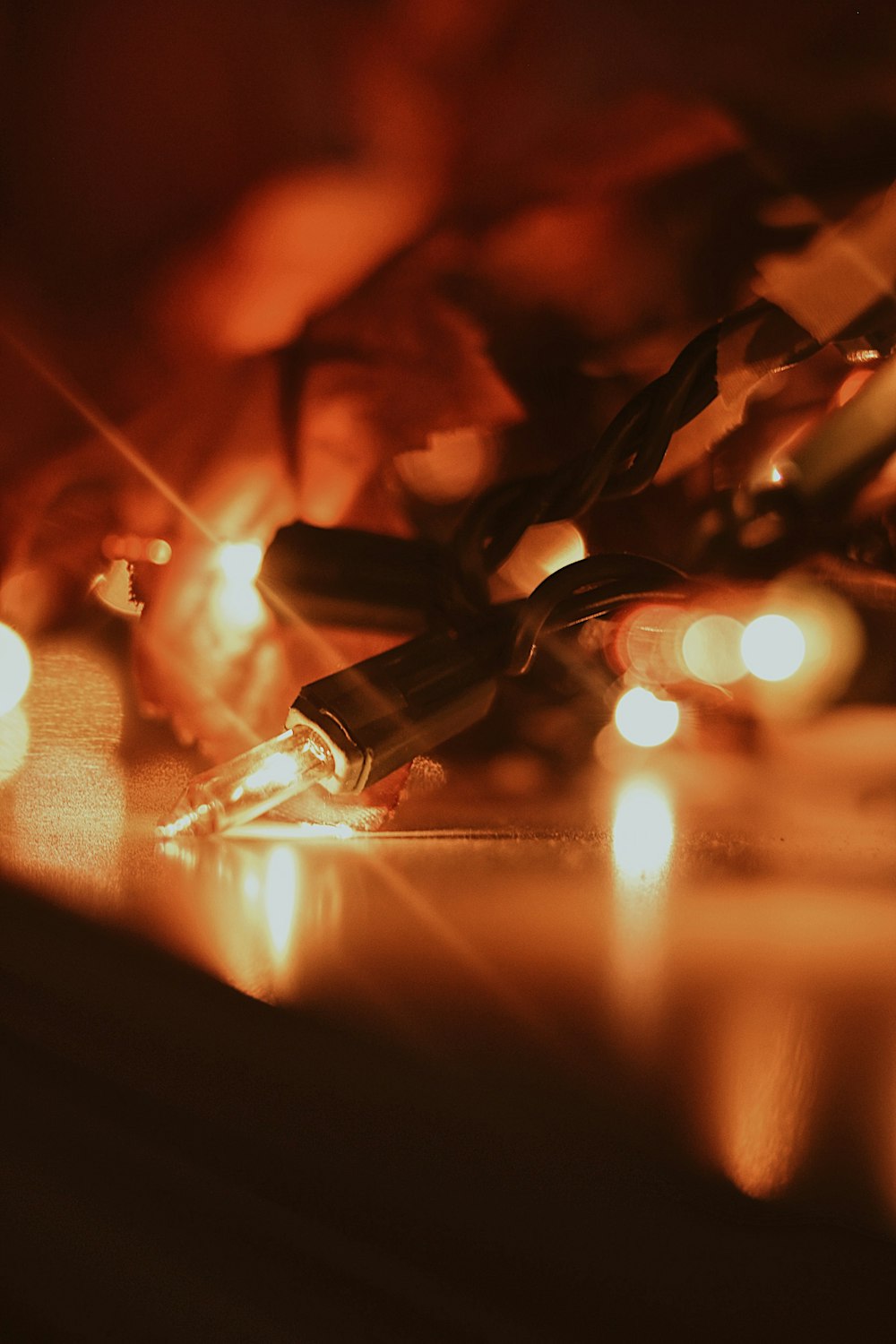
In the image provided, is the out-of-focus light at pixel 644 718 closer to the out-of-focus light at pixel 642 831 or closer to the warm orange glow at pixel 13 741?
the out-of-focus light at pixel 642 831

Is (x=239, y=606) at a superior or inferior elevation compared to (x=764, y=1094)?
superior

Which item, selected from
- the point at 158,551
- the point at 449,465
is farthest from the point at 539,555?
the point at 158,551

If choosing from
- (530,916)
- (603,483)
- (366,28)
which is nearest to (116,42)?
(366,28)

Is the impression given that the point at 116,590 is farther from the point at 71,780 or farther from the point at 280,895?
the point at 280,895

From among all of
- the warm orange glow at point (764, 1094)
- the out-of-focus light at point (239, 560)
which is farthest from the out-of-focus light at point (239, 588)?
the warm orange glow at point (764, 1094)

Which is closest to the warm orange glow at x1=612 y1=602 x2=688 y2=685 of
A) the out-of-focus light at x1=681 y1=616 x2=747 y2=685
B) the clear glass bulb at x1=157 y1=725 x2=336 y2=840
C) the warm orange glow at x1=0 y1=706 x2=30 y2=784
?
the out-of-focus light at x1=681 y1=616 x2=747 y2=685

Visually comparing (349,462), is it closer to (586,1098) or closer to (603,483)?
(603,483)
